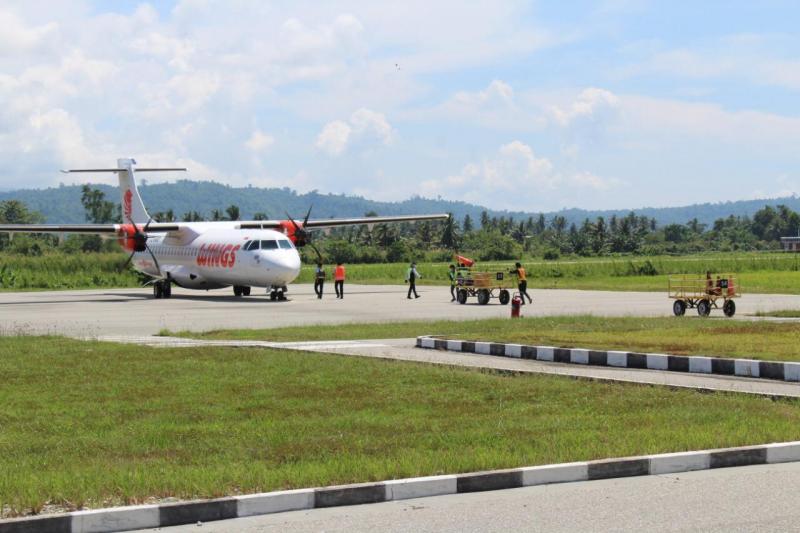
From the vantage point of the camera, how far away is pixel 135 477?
8.04 metres

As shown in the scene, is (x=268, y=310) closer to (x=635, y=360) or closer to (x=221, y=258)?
(x=221, y=258)

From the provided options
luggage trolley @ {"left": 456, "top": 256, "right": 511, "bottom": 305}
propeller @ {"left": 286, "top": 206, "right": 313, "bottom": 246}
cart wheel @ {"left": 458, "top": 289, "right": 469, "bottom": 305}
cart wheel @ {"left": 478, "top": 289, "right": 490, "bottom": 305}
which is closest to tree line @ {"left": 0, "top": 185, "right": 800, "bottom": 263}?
propeller @ {"left": 286, "top": 206, "right": 313, "bottom": 246}

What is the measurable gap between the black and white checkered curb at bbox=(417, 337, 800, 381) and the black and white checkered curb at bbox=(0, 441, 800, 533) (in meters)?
5.51

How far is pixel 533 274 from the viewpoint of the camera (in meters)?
71.7

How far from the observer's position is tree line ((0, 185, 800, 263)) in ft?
352

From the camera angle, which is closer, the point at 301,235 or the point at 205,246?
the point at 205,246

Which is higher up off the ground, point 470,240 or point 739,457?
point 470,240

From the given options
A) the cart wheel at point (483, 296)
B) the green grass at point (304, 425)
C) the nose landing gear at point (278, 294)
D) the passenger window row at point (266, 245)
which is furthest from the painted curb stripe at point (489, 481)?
the nose landing gear at point (278, 294)

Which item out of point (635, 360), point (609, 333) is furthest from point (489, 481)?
point (609, 333)

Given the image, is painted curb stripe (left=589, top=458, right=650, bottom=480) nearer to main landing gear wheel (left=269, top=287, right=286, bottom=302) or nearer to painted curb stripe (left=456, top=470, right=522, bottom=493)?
painted curb stripe (left=456, top=470, right=522, bottom=493)

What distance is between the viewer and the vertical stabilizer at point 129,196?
5088 centimetres

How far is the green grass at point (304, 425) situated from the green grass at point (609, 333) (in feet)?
13.6

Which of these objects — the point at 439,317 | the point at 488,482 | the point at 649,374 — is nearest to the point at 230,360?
the point at 649,374

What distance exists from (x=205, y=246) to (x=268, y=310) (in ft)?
31.2
